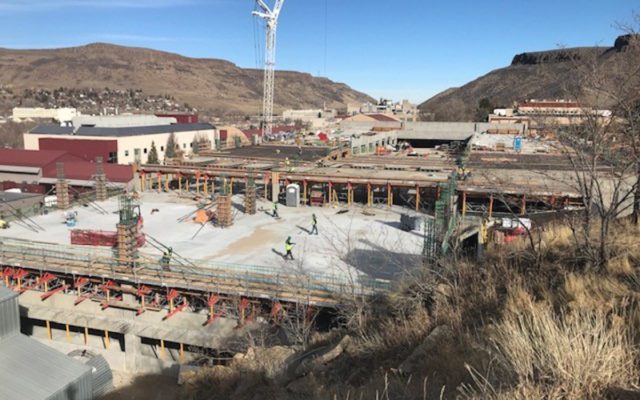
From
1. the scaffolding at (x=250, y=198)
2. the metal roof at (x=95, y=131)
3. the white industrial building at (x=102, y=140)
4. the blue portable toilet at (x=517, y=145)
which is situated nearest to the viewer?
the scaffolding at (x=250, y=198)

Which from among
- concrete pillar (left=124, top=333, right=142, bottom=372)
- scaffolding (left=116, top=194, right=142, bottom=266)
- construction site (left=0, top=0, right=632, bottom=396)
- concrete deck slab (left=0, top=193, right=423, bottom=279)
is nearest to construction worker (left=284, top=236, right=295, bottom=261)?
construction site (left=0, top=0, right=632, bottom=396)

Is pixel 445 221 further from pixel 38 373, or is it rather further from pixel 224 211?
pixel 38 373

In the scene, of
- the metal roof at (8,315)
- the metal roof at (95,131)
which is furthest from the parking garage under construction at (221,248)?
the metal roof at (95,131)

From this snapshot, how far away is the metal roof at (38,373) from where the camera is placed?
12.5 metres

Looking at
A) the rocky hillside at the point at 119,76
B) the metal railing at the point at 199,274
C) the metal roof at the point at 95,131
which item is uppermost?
the rocky hillside at the point at 119,76

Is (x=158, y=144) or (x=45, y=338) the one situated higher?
(x=158, y=144)

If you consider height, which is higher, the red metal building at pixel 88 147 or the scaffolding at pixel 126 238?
the red metal building at pixel 88 147

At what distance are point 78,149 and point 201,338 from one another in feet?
117

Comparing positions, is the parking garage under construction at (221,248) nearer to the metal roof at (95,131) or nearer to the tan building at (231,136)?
the metal roof at (95,131)

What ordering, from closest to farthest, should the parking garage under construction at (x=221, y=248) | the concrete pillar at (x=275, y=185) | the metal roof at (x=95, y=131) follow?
the parking garage under construction at (x=221, y=248) < the concrete pillar at (x=275, y=185) < the metal roof at (x=95, y=131)

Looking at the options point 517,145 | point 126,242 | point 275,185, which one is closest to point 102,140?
point 275,185

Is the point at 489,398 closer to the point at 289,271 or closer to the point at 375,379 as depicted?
the point at 375,379

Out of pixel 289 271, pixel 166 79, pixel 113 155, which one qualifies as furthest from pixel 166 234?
pixel 166 79

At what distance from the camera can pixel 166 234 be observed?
2564 cm
